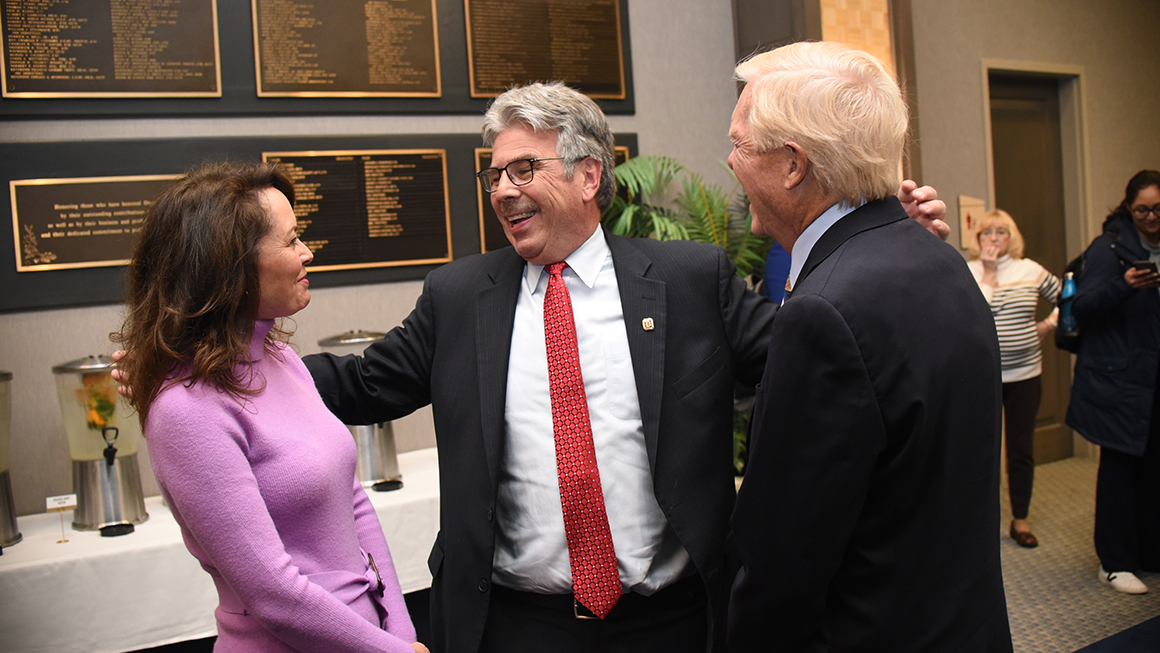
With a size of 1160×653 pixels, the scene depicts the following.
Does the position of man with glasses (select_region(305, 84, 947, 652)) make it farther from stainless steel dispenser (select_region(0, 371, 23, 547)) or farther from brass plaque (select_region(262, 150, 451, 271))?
brass plaque (select_region(262, 150, 451, 271))

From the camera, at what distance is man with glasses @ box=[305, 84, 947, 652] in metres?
1.62

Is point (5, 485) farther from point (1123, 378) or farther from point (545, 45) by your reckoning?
point (1123, 378)

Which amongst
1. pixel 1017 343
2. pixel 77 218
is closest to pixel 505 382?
pixel 77 218

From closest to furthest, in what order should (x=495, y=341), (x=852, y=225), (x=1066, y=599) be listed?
(x=852, y=225) → (x=495, y=341) → (x=1066, y=599)

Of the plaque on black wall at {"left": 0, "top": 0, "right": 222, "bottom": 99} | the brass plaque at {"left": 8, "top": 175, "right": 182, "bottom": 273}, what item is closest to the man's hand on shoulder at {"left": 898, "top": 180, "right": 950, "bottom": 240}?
the brass plaque at {"left": 8, "top": 175, "right": 182, "bottom": 273}

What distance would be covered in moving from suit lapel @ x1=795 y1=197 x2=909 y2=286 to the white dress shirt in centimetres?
57

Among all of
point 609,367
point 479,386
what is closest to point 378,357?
point 479,386

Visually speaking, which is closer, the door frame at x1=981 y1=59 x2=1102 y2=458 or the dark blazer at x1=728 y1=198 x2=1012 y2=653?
the dark blazer at x1=728 y1=198 x2=1012 y2=653

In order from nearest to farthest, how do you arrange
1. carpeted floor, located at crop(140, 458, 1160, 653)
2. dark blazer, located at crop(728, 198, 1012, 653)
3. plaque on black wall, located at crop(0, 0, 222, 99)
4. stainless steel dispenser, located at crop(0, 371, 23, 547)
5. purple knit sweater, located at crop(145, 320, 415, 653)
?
dark blazer, located at crop(728, 198, 1012, 653)
purple knit sweater, located at crop(145, 320, 415, 653)
stainless steel dispenser, located at crop(0, 371, 23, 547)
plaque on black wall, located at crop(0, 0, 222, 99)
carpeted floor, located at crop(140, 458, 1160, 653)

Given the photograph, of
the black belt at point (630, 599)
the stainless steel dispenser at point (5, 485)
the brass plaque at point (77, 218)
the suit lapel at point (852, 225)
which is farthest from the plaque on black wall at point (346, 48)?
the suit lapel at point (852, 225)

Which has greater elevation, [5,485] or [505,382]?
[505,382]

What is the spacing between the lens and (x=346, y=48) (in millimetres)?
3271

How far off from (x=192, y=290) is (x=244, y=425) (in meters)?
0.22

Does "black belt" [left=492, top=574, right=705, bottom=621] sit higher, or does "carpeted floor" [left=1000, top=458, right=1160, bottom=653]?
"black belt" [left=492, top=574, right=705, bottom=621]
